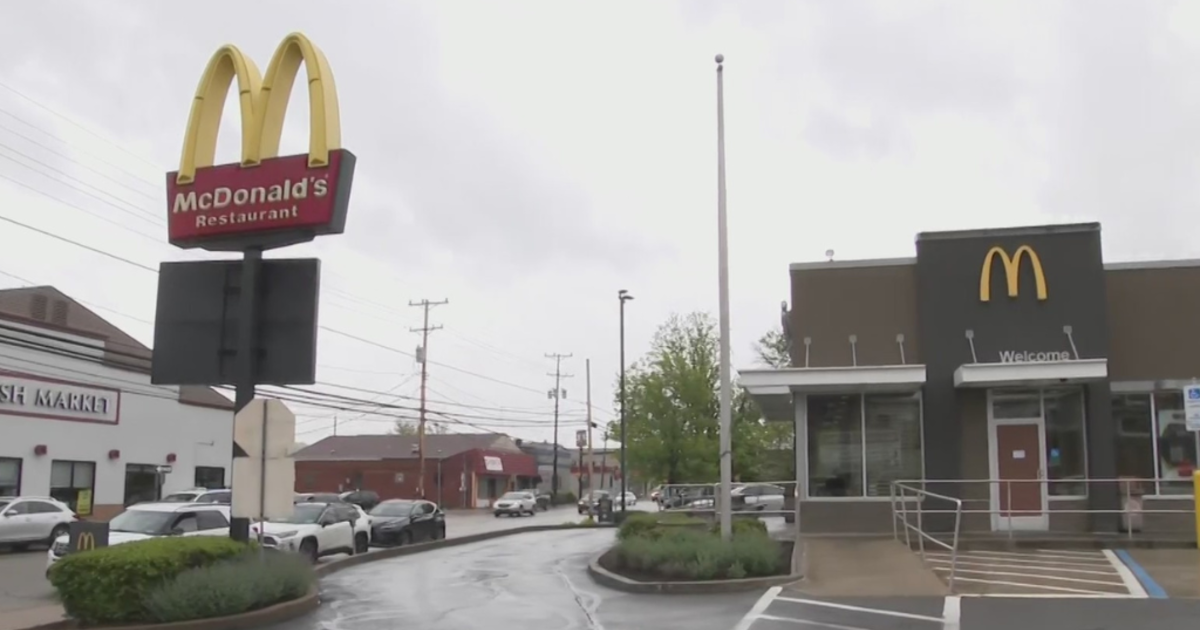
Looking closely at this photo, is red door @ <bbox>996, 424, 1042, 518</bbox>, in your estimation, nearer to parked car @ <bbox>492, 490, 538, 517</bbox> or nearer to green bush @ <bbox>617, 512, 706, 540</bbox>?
green bush @ <bbox>617, 512, 706, 540</bbox>

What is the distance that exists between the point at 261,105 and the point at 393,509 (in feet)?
58.9

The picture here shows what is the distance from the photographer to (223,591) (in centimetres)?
1337

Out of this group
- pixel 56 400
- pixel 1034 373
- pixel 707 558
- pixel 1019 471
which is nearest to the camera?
pixel 707 558

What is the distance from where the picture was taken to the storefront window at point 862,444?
74.5 feet

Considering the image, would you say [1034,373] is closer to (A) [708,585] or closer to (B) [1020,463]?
(B) [1020,463]

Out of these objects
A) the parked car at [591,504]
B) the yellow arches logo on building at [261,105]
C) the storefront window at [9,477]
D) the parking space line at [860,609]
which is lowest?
the parked car at [591,504]

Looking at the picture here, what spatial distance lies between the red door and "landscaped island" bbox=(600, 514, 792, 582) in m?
5.58

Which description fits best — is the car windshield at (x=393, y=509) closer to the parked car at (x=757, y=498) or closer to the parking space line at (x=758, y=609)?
the parked car at (x=757, y=498)

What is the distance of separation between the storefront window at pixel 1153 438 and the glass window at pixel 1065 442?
0.82 metres

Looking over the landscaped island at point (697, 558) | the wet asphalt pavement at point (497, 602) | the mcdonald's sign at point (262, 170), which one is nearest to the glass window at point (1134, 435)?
the landscaped island at point (697, 558)

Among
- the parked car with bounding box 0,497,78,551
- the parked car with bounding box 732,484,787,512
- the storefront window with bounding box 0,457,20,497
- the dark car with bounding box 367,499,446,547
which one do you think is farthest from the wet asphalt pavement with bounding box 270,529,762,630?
the storefront window with bounding box 0,457,20,497

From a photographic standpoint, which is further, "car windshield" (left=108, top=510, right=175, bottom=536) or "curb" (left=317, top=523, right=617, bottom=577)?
"curb" (left=317, top=523, right=617, bottom=577)

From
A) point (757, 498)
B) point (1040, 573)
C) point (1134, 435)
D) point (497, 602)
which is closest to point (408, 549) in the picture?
point (497, 602)

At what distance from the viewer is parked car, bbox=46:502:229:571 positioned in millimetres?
20094
